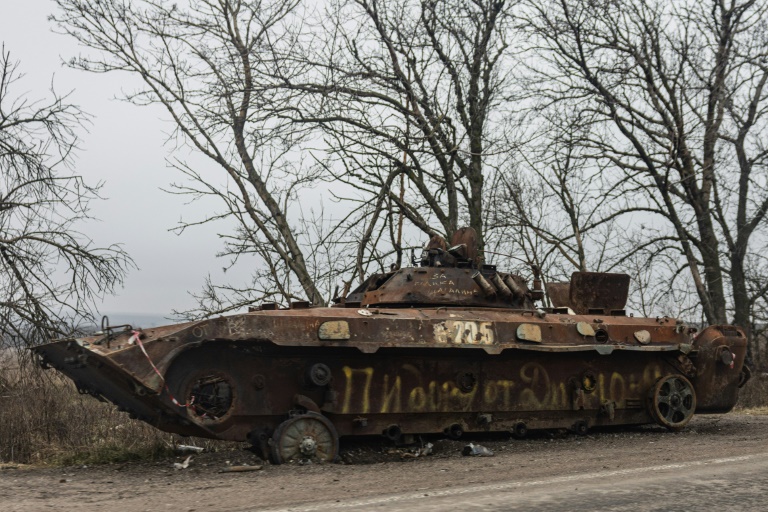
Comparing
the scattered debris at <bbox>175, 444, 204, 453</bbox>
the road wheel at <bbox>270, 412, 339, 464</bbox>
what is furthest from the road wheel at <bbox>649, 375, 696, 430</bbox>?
→ the scattered debris at <bbox>175, 444, 204, 453</bbox>

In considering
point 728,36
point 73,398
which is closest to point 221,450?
point 73,398

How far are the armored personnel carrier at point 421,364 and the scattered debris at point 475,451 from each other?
2.74ft

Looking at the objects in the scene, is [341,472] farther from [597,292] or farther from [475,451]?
[597,292]

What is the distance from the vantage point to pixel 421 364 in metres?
11.9

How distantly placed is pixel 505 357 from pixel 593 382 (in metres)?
1.72

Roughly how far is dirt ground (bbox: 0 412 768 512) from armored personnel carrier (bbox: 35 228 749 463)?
441 millimetres

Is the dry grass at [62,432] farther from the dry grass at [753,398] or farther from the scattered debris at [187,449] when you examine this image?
the dry grass at [753,398]

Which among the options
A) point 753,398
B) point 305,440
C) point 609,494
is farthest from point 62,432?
point 753,398

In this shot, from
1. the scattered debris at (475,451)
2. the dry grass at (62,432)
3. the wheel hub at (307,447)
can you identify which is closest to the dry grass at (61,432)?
the dry grass at (62,432)

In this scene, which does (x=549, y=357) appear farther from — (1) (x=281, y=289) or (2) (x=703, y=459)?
(1) (x=281, y=289)

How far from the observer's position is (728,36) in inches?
795

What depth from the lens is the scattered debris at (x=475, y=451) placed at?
11.1 metres

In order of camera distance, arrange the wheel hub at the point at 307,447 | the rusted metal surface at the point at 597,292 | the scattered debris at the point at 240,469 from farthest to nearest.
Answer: the rusted metal surface at the point at 597,292, the wheel hub at the point at 307,447, the scattered debris at the point at 240,469

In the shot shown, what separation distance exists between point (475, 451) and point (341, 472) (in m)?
2.37
